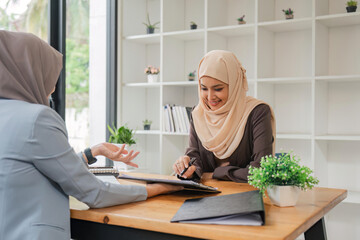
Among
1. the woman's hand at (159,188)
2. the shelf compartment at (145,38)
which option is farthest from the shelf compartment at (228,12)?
the woman's hand at (159,188)

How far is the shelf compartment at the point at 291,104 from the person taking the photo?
11.0 ft

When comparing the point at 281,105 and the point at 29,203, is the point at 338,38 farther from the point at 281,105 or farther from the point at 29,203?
the point at 29,203

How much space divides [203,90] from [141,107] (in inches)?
69.8

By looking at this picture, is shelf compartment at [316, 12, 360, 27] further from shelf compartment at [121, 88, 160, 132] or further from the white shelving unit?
shelf compartment at [121, 88, 160, 132]

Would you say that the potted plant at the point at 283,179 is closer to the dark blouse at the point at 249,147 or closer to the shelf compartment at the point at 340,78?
the dark blouse at the point at 249,147

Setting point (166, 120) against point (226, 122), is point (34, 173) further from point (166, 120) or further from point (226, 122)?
point (166, 120)

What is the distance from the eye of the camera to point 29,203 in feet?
3.79

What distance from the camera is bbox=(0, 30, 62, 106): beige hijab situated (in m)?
1.25

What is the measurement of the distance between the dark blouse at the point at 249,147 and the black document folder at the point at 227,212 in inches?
27.6

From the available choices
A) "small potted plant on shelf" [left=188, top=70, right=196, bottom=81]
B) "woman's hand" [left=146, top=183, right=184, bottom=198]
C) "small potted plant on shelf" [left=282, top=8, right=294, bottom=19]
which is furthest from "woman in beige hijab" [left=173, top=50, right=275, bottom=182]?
"small potted plant on shelf" [left=188, top=70, right=196, bottom=81]

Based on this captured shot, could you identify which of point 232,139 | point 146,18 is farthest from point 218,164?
point 146,18

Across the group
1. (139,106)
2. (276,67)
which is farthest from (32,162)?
(139,106)

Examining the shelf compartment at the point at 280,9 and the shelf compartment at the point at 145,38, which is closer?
the shelf compartment at the point at 280,9

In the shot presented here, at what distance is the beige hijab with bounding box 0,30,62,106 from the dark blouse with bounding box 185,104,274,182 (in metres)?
0.90
